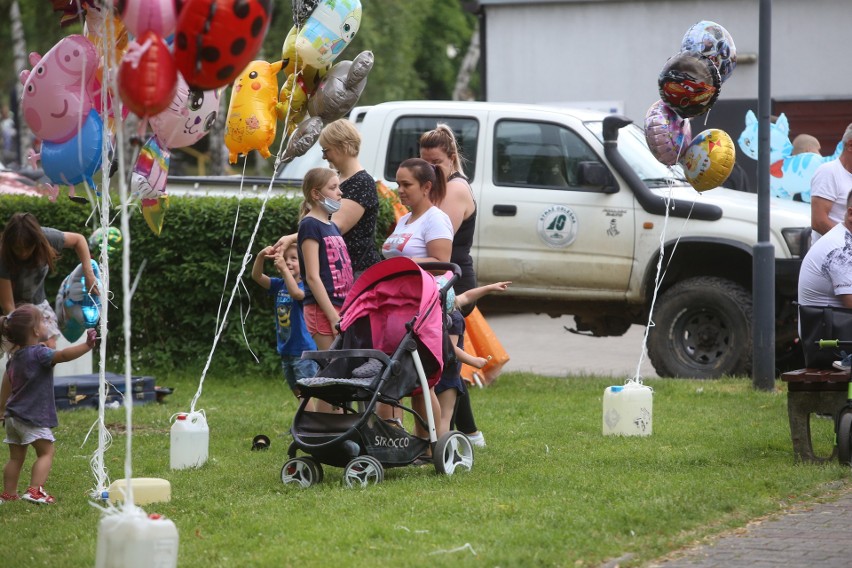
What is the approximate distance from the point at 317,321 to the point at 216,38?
2.98 m

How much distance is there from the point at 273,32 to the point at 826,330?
83.1 feet

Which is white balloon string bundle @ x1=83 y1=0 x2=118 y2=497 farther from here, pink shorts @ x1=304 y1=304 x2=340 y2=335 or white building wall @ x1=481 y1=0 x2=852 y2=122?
white building wall @ x1=481 y1=0 x2=852 y2=122

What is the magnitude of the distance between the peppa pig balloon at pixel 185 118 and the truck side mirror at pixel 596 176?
15.8 feet

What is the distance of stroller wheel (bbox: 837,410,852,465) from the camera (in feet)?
23.2

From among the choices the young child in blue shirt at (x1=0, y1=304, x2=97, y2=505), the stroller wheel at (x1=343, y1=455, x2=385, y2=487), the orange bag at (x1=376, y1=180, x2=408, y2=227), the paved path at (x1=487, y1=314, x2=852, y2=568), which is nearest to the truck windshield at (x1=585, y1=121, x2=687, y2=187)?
the orange bag at (x1=376, y1=180, x2=408, y2=227)

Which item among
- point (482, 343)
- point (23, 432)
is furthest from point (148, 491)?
point (482, 343)

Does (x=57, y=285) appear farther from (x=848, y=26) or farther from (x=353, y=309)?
(x=848, y=26)

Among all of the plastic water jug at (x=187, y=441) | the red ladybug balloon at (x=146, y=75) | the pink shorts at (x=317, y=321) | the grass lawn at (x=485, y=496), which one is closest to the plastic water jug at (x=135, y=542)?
the grass lawn at (x=485, y=496)

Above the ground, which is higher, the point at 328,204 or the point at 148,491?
the point at 328,204

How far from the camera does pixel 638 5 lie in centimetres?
1952

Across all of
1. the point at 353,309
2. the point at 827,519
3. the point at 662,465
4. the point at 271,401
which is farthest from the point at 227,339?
the point at 827,519

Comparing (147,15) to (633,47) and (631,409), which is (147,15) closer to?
(631,409)

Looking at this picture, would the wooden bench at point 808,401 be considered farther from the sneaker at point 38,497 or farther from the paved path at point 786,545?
the sneaker at point 38,497

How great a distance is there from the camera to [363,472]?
6.75m
